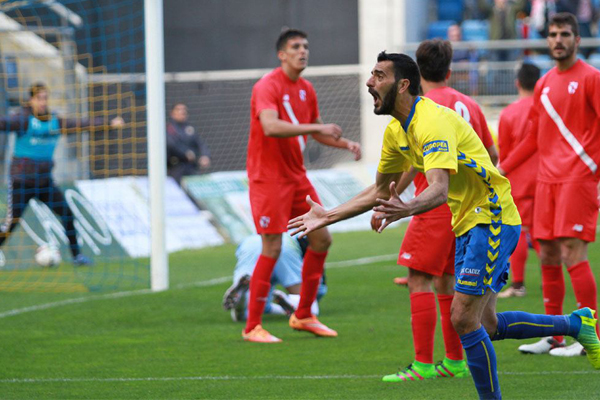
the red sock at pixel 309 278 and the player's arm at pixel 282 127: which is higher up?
the player's arm at pixel 282 127

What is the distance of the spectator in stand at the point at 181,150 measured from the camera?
57.4 feet

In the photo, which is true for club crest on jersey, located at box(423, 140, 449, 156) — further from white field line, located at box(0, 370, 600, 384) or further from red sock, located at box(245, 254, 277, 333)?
red sock, located at box(245, 254, 277, 333)

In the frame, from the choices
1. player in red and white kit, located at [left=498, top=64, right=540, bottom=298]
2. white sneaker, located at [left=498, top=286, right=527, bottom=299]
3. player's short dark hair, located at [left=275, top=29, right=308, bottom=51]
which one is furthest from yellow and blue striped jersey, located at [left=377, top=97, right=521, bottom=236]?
white sneaker, located at [left=498, top=286, right=527, bottom=299]

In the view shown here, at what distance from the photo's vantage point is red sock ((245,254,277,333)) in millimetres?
7773

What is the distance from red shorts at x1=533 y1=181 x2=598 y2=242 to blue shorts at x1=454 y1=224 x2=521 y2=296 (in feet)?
5.61

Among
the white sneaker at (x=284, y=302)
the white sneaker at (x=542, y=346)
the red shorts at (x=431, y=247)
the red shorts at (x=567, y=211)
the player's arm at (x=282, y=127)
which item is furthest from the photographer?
the white sneaker at (x=284, y=302)

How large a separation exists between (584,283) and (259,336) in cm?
240

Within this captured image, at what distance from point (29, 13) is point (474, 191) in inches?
610

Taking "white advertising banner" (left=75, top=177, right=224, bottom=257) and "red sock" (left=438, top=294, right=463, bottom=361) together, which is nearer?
"red sock" (left=438, top=294, right=463, bottom=361)

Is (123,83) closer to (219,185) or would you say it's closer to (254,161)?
(219,185)

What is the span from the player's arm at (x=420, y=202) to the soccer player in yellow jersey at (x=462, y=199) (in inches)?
2.7

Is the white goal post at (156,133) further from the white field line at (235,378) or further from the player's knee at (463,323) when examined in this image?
the player's knee at (463,323)

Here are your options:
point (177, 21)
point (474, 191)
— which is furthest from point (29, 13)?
point (474, 191)

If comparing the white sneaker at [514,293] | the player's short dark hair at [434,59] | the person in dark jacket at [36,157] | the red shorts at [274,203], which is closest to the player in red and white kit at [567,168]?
the player's short dark hair at [434,59]
